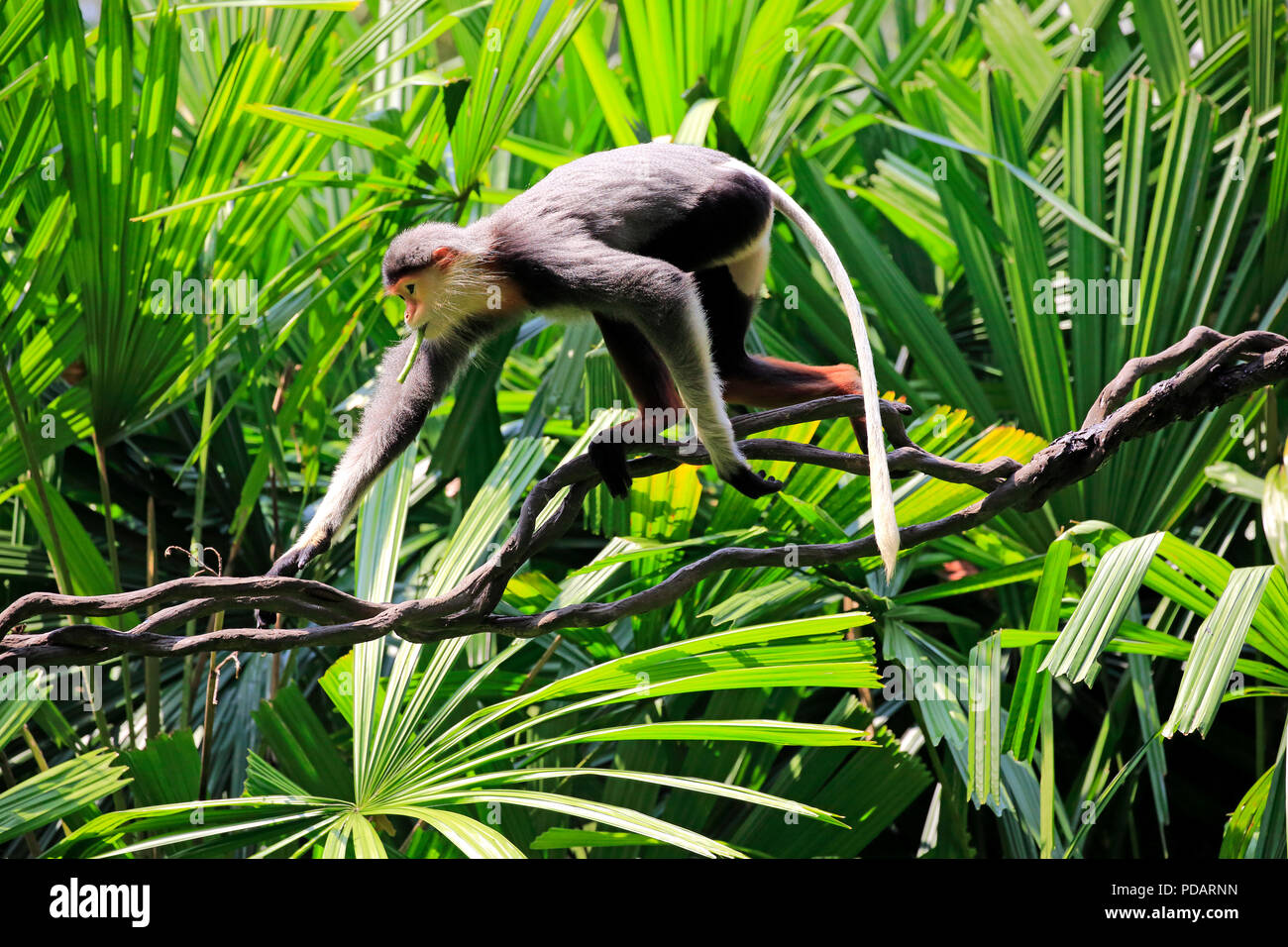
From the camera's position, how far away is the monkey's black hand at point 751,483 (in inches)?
90.4

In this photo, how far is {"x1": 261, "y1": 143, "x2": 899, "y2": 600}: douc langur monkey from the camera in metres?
2.24

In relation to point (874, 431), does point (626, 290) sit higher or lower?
higher

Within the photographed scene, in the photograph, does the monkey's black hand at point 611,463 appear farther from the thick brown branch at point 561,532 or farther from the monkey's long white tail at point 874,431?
the monkey's long white tail at point 874,431

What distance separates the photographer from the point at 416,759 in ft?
8.14

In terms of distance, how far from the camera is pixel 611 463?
2.21m

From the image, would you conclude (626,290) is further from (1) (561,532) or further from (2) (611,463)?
(1) (561,532)

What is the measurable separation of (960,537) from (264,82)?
2.18m

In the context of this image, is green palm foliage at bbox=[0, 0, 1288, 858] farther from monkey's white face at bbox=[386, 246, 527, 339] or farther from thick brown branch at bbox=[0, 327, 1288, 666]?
monkey's white face at bbox=[386, 246, 527, 339]

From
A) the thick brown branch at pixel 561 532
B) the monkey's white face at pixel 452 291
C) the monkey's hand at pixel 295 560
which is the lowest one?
the monkey's hand at pixel 295 560

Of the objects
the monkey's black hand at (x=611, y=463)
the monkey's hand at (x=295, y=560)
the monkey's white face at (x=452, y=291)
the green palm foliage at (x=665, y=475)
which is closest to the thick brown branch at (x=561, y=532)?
the monkey's black hand at (x=611, y=463)

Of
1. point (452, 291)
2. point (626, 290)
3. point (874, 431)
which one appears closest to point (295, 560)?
point (452, 291)

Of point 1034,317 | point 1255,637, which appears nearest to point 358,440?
point 1034,317

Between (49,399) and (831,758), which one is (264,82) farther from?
(831,758)

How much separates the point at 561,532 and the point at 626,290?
1.67 feet
